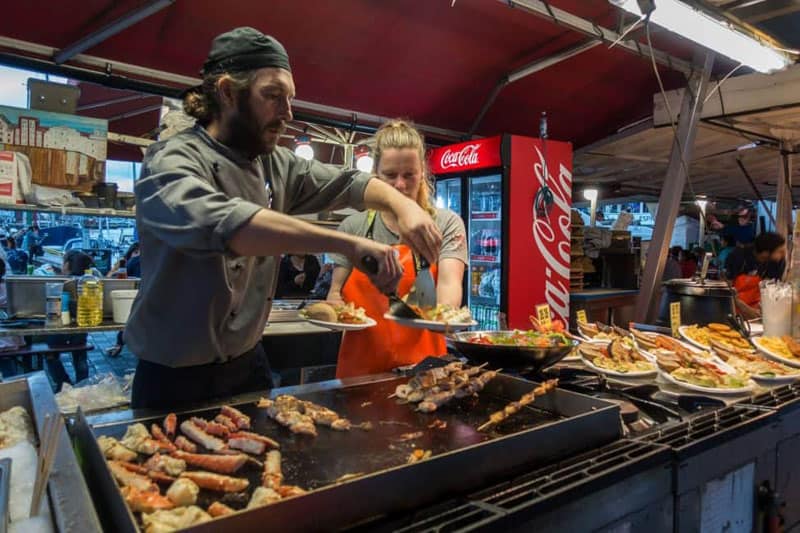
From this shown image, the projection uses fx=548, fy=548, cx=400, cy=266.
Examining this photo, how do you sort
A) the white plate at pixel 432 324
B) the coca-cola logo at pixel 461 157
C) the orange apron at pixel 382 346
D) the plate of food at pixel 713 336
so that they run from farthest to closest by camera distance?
the coca-cola logo at pixel 461 157
the plate of food at pixel 713 336
the orange apron at pixel 382 346
the white plate at pixel 432 324

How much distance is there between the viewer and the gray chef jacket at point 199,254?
1.25 metres

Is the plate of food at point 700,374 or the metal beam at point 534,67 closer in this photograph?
the plate of food at point 700,374

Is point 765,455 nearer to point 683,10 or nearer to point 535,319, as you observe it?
point 535,319

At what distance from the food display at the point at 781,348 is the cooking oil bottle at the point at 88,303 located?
4.19 meters

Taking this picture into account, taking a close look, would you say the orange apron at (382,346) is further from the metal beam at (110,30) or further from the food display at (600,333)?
the metal beam at (110,30)

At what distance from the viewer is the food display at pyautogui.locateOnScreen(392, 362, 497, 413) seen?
165 cm

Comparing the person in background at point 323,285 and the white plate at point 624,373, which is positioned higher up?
the person in background at point 323,285

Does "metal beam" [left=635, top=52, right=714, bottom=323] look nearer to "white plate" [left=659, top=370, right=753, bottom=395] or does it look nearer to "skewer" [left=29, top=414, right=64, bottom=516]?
"white plate" [left=659, top=370, right=753, bottom=395]

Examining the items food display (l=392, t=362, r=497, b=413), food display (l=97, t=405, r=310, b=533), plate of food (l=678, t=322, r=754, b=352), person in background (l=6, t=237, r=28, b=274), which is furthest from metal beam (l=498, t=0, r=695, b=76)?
person in background (l=6, t=237, r=28, b=274)

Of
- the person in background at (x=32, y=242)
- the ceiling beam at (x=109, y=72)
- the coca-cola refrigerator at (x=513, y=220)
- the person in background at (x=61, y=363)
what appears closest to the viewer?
the ceiling beam at (x=109, y=72)

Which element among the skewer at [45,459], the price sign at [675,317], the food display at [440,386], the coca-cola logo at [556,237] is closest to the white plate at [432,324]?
the food display at [440,386]

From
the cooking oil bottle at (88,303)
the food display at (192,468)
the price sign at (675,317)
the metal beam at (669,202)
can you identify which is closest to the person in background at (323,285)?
the cooking oil bottle at (88,303)

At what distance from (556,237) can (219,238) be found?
567 centimetres

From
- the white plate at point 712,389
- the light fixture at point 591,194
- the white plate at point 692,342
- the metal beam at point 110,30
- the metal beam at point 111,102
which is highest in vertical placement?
the metal beam at point 110,30
